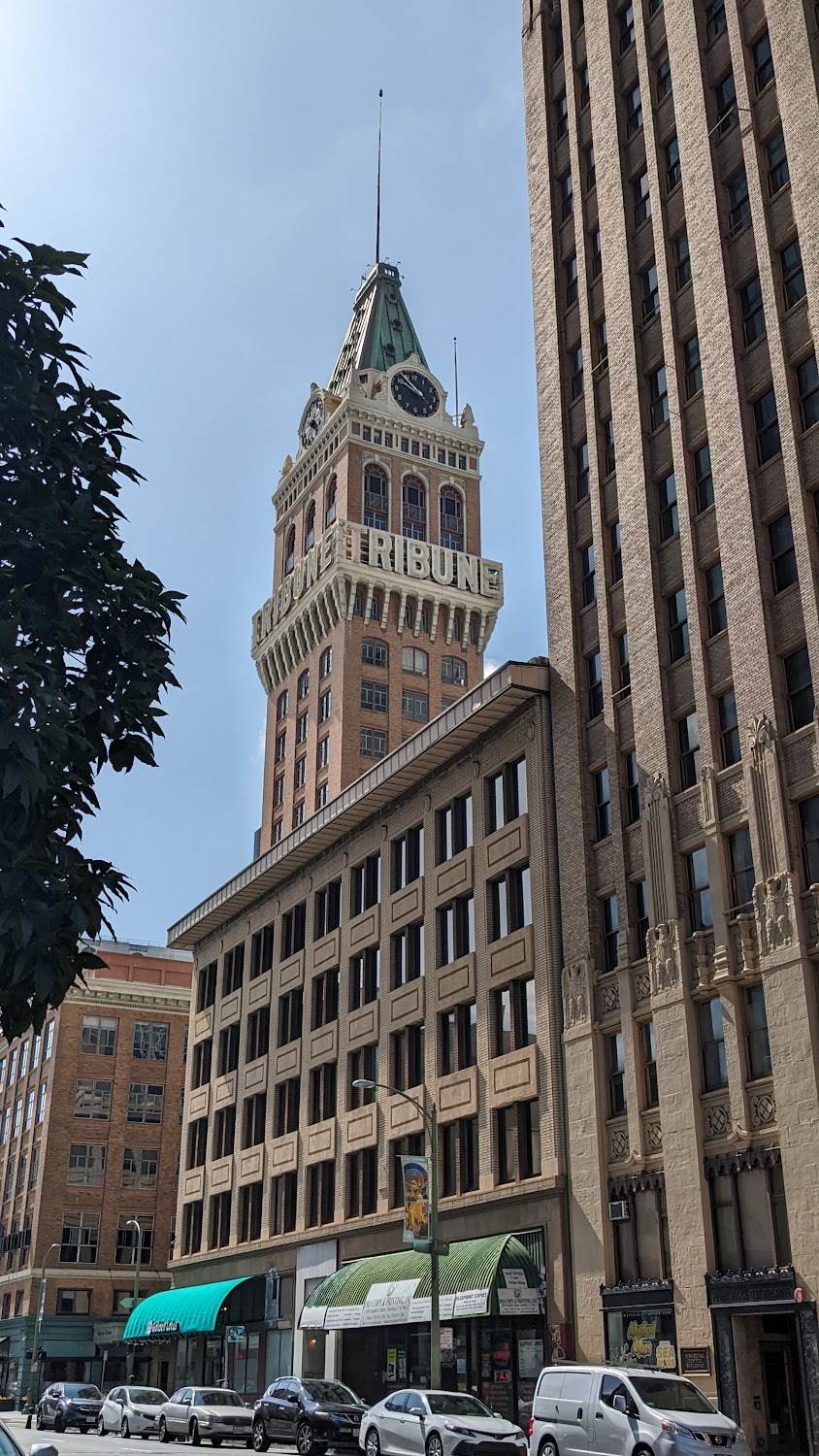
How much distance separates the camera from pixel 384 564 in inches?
3159

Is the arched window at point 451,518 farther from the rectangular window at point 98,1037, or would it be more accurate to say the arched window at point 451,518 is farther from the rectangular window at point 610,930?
the rectangular window at point 610,930

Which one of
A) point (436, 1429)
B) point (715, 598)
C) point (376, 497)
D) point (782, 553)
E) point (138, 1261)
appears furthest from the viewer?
point (376, 497)

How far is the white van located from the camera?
66.0 feet

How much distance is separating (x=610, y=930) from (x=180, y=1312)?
29965mm

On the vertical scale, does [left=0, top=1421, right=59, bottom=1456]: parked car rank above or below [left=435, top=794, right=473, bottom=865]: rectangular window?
below

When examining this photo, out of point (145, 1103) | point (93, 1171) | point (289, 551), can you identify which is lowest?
point (93, 1171)

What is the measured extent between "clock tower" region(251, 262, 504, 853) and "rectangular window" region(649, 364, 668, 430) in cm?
3883

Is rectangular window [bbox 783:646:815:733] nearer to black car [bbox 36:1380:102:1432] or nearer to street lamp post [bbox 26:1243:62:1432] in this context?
black car [bbox 36:1380:102:1432]

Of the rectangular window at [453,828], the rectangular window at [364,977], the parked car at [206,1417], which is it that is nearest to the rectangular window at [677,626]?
the rectangular window at [453,828]

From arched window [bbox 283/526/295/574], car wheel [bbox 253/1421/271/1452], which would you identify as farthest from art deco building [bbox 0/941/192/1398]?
car wheel [bbox 253/1421/271/1452]

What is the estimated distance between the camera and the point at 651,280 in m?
39.4

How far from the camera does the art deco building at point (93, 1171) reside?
3098 inches

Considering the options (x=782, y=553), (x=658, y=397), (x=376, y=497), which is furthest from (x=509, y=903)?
(x=376, y=497)

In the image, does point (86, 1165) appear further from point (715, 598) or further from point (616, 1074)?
point (715, 598)
